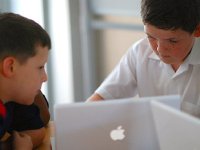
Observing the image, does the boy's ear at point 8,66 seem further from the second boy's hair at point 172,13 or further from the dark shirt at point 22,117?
the second boy's hair at point 172,13

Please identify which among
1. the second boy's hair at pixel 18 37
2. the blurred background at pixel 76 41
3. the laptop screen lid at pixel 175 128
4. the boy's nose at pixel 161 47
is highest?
the second boy's hair at pixel 18 37

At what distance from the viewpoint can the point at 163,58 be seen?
3.82 feet

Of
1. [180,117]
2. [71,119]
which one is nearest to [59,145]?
[71,119]

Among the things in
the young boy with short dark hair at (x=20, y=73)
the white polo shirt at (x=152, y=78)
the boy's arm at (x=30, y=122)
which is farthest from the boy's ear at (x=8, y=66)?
the white polo shirt at (x=152, y=78)

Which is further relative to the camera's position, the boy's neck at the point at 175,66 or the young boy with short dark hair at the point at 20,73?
the boy's neck at the point at 175,66

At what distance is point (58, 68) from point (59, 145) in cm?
152

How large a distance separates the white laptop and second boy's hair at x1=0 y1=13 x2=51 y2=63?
157 mm

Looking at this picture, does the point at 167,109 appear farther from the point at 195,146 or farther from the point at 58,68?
the point at 58,68

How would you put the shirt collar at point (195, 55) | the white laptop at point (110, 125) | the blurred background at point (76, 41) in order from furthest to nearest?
1. the blurred background at point (76, 41)
2. the shirt collar at point (195, 55)
3. the white laptop at point (110, 125)

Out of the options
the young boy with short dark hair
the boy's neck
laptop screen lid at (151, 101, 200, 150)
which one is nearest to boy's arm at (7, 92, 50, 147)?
the young boy with short dark hair

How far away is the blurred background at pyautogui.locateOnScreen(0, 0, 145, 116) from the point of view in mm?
2211

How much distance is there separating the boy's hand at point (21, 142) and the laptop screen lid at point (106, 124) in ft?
0.23

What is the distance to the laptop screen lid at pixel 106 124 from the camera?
2.95ft

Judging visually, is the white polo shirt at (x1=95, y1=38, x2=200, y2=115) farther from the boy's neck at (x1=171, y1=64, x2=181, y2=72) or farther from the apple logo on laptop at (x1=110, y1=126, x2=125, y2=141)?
the apple logo on laptop at (x1=110, y1=126, x2=125, y2=141)
